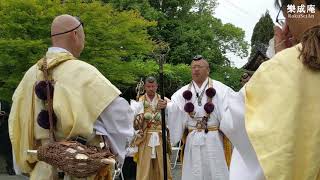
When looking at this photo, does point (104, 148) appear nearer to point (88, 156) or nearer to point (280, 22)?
point (88, 156)

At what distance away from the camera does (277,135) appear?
2.13 m

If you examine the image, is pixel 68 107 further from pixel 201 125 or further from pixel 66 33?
pixel 201 125

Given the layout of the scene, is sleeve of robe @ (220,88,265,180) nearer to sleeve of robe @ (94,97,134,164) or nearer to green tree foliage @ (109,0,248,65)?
sleeve of robe @ (94,97,134,164)

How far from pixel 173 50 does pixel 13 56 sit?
11720mm

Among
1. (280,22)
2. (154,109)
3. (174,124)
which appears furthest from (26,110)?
(154,109)

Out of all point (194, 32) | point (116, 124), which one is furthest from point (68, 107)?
point (194, 32)

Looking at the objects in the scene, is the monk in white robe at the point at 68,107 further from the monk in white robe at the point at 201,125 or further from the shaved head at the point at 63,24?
the monk in white robe at the point at 201,125
